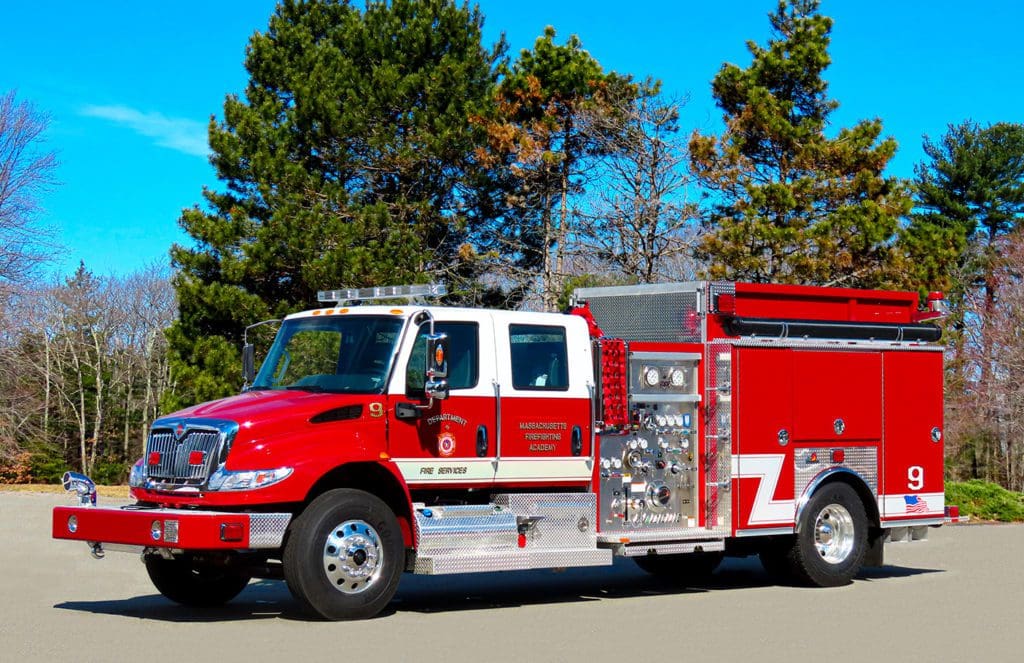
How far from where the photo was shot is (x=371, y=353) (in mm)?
11625

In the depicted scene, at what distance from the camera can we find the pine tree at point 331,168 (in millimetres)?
30312

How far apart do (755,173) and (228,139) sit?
12331 millimetres

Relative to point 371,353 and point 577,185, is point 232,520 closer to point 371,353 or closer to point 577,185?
point 371,353

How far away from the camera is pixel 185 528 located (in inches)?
404

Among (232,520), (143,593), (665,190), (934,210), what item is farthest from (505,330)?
(934,210)

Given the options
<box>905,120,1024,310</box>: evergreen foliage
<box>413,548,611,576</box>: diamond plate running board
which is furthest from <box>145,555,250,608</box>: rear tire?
<box>905,120,1024,310</box>: evergreen foliage

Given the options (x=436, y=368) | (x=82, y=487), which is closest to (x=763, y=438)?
(x=436, y=368)

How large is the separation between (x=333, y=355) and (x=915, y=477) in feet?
22.8

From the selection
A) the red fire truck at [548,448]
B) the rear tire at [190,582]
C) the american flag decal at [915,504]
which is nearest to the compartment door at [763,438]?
the red fire truck at [548,448]

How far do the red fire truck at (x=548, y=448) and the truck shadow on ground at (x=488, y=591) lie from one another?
37 cm

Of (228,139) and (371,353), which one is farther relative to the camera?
(228,139)

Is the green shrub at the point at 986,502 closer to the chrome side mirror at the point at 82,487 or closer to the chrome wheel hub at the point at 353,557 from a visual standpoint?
the chrome wheel hub at the point at 353,557

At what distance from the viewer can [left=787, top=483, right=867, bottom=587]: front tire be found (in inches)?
549

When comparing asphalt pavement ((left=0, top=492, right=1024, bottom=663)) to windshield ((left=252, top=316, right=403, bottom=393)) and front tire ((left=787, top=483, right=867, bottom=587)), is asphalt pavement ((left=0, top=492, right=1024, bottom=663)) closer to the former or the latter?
front tire ((left=787, top=483, right=867, bottom=587))
